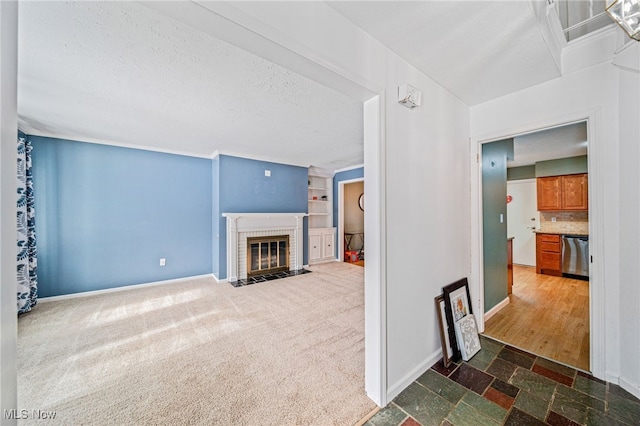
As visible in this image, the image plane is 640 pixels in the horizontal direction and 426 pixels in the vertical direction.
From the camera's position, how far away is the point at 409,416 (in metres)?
1.50

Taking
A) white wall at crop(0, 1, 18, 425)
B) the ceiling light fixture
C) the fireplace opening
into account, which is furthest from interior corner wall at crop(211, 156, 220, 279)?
the ceiling light fixture

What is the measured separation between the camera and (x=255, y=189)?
483 cm

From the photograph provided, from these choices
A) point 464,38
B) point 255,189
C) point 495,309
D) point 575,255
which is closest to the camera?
point 464,38

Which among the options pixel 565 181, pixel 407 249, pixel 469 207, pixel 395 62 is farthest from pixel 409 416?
pixel 565 181

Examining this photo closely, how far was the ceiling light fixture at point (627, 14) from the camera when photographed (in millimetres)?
990

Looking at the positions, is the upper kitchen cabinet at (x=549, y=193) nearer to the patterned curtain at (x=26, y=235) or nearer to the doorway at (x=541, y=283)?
the doorway at (x=541, y=283)

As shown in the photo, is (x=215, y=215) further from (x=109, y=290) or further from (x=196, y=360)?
(x=196, y=360)

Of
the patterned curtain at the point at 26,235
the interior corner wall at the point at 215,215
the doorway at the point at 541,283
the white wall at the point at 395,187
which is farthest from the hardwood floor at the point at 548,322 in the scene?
the patterned curtain at the point at 26,235

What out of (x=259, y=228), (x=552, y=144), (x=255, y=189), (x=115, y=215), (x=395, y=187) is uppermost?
(x=552, y=144)

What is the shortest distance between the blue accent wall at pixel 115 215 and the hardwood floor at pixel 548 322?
15.6ft

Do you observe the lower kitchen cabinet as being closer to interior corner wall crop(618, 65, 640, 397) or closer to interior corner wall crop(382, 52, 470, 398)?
interior corner wall crop(382, 52, 470, 398)

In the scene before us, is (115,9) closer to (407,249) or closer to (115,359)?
(407,249)

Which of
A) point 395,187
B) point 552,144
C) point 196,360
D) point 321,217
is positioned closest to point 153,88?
point 395,187

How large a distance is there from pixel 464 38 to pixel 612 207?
1.63m
